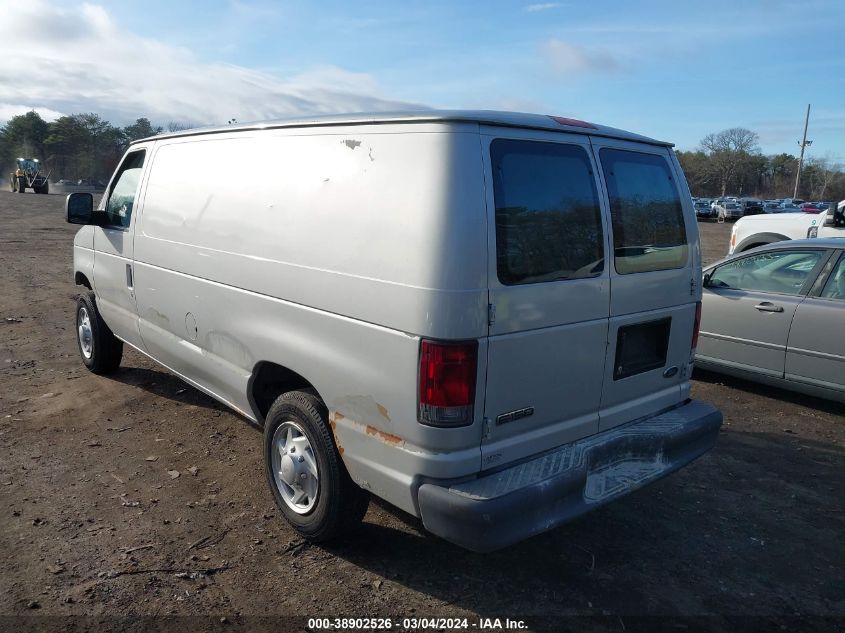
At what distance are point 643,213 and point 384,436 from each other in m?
1.87

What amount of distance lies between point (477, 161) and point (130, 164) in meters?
3.89

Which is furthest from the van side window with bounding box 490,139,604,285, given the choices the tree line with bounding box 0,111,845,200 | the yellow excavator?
the tree line with bounding box 0,111,845,200

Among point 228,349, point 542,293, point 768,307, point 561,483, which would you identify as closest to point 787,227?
point 768,307

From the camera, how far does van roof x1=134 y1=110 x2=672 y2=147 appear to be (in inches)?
111

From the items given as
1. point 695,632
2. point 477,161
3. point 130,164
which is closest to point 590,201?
point 477,161

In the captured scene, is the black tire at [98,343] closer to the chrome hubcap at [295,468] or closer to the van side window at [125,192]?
the van side window at [125,192]

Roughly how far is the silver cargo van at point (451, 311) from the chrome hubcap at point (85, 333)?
2602 mm

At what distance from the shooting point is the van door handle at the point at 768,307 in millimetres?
5781

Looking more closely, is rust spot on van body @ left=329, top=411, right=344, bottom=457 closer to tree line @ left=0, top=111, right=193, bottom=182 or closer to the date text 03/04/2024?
the date text 03/04/2024

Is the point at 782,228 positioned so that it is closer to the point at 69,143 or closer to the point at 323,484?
the point at 323,484

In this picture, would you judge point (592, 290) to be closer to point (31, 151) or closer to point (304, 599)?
point (304, 599)

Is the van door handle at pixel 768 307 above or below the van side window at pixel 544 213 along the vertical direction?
below

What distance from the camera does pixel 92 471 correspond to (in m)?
4.33

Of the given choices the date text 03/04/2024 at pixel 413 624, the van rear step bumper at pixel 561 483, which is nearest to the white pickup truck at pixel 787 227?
the van rear step bumper at pixel 561 483
